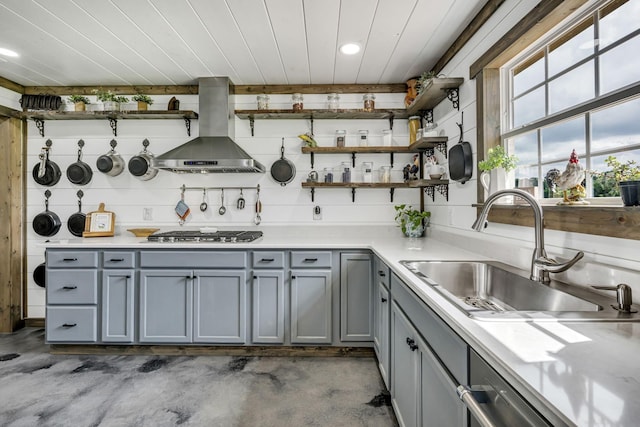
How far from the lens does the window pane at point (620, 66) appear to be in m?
1.21

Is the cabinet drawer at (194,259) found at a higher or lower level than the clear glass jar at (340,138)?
lower

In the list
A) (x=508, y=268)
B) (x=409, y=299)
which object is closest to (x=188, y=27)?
(x=409, y=299)

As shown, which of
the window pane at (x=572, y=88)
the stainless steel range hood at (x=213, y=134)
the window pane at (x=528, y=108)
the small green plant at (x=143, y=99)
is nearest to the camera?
the window pane at (x=572, y=88)

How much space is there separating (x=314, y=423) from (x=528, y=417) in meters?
1.50

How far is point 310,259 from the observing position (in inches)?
103

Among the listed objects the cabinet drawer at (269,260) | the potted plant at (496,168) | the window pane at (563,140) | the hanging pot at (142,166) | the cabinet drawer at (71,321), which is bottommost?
the cabinet drawer at (71,321)

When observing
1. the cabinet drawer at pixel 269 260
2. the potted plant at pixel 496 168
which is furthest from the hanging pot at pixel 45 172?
the potted plant at pixel 496 168

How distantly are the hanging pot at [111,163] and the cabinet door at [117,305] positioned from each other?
1094mm

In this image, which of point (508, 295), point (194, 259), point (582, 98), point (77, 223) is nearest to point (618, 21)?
point (582, 98)

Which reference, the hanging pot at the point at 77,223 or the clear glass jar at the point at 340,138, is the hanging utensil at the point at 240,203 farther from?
the hanging pot at the point at 77,223

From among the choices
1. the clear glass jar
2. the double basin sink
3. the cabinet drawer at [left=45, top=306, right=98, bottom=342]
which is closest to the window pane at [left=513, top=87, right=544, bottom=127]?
the double basin sink

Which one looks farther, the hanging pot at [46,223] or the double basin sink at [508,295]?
the hanging pot at [46,223]

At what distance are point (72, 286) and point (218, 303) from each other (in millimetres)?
1189

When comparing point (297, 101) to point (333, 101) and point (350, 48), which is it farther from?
point (350, 48)
